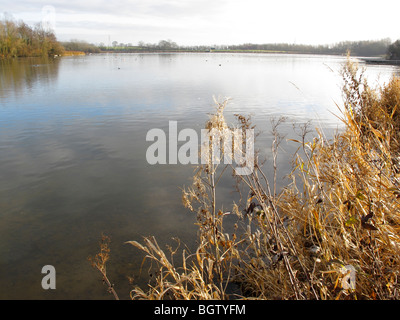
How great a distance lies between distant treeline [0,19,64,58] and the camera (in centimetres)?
5781

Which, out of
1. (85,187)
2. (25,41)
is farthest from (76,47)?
(85,187)

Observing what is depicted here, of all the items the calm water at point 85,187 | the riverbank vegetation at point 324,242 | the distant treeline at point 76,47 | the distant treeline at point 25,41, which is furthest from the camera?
the distant treeline at point 76,47

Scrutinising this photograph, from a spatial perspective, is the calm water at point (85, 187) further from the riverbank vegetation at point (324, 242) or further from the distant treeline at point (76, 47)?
the distant treeline at point (76, 47)

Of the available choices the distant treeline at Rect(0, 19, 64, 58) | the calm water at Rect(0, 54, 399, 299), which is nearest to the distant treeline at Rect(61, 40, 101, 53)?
the distant treeline at Rect(0, 19, 64, 58)

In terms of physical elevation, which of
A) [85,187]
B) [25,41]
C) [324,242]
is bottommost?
[85,187]

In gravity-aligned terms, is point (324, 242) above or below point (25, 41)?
below

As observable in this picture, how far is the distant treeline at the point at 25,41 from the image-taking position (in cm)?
5781

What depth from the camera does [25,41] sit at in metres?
66.6

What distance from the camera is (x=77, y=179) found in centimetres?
722

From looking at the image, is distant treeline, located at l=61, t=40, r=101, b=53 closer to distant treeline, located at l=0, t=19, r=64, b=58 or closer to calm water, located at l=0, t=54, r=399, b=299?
distant treeline, located at l=0, t=19, r=64, b=58

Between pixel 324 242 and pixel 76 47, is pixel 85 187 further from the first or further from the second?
pixel 76 47

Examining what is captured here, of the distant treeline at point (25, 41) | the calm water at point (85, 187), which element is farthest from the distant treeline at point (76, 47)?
the calm water at point (85, 187)
